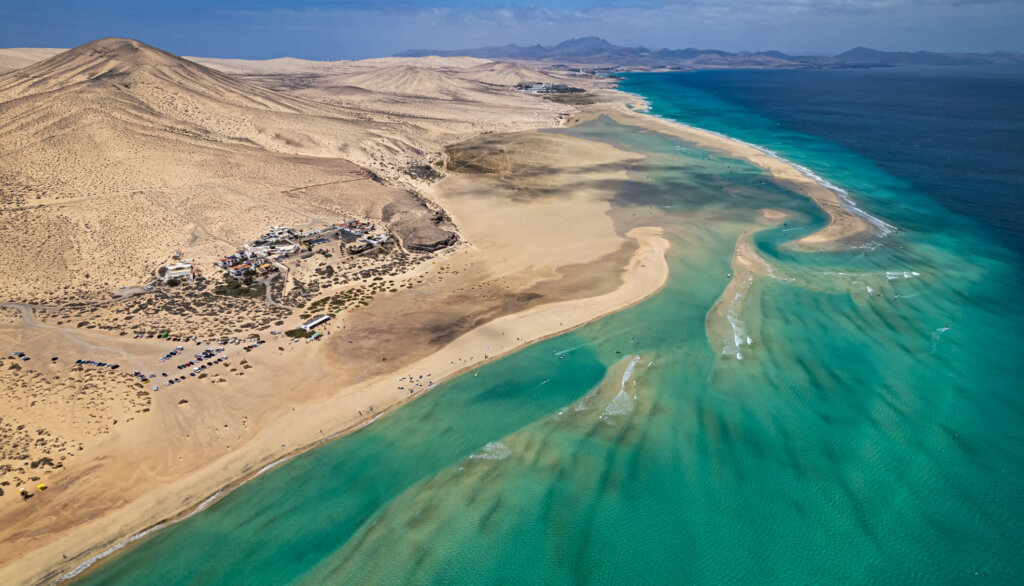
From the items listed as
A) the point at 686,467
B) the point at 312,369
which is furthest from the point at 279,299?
the point at 686,467

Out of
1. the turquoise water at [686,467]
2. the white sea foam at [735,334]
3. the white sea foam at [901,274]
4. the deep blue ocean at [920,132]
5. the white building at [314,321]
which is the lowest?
the turquoise water at [686,467]

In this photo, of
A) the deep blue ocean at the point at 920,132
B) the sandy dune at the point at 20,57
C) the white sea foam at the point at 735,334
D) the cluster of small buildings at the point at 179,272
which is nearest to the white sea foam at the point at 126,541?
the cluster of small buildings at the point at 179,272

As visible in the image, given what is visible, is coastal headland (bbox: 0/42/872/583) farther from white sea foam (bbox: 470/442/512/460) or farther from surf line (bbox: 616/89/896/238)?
white sea foam (bbox: 470/442/512/460)

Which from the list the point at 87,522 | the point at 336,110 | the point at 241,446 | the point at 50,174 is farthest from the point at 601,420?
the point at 336,110

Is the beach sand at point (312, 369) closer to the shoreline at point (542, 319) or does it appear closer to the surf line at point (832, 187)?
the shoreline at point (542, 319)

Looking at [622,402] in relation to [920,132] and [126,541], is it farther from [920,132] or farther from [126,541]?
[920,132]

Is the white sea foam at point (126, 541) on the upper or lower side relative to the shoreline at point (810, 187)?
lower
